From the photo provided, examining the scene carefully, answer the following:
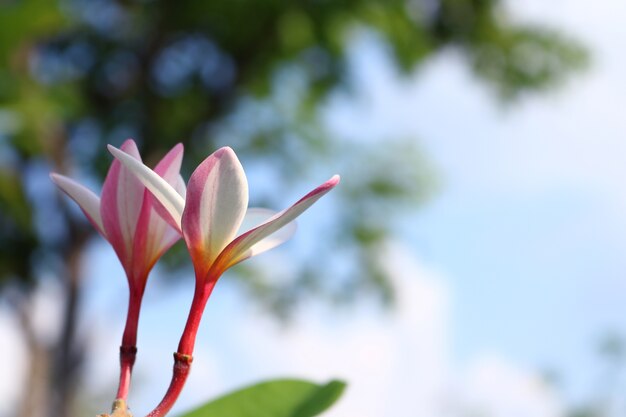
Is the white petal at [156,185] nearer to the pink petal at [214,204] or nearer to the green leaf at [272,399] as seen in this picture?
the pink petal at [214,204]

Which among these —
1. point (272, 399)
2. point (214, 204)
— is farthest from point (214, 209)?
point (272, 399)

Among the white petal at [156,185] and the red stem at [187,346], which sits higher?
the white petal at [156,185]

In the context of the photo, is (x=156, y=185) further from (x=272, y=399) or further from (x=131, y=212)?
(x=272, y=399)

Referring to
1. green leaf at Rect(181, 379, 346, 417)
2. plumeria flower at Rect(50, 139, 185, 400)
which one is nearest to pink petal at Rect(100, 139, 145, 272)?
plumeria flower at Rect(50, 139, 185, 400)

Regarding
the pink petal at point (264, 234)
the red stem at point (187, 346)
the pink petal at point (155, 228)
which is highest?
the pink petal at point (155, 228)

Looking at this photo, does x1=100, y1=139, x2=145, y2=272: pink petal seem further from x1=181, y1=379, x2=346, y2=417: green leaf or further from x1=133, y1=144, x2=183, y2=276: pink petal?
x1=181, y1=379, x2=346, y2=417: green leaf

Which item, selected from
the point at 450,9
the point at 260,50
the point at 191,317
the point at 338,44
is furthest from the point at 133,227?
the point at 450,9

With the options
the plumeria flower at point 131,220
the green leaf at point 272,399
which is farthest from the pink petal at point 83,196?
the green leaf at point 272,399
